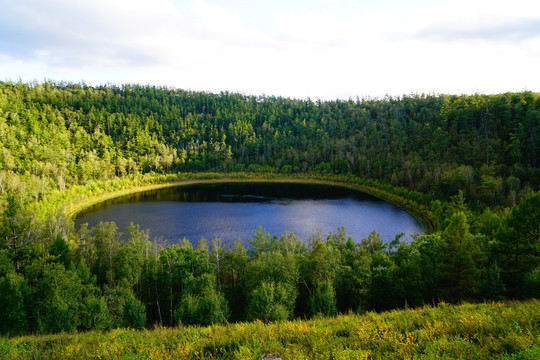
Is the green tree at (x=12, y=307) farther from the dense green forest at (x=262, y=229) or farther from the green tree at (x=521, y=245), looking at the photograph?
the green tree at (x=521, y=245)

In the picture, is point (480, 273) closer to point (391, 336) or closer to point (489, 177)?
point (391, 336)

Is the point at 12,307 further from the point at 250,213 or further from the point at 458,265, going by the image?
the point at 250,213

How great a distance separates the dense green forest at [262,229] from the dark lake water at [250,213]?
235 inches

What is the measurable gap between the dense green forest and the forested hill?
685 mm

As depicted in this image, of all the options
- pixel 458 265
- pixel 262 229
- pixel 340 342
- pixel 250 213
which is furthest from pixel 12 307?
pixel 250 213

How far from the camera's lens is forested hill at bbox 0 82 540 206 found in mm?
78375

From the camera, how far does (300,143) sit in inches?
6688

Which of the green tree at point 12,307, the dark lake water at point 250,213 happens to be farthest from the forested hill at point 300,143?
the green tree at point 12,307

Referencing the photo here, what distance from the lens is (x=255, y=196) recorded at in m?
105

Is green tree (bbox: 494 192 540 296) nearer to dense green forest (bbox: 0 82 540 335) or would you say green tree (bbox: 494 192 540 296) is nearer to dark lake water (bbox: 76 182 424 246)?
dense green forest (bbox: 0 82 540 335)

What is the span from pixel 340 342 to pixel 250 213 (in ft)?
224

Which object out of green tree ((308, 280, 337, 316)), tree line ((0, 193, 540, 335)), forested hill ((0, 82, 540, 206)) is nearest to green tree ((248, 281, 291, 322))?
tree line ((0, 193, 540, 335))

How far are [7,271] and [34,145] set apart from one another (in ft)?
358

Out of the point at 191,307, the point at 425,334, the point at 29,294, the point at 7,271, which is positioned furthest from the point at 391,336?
the point at 7,271
